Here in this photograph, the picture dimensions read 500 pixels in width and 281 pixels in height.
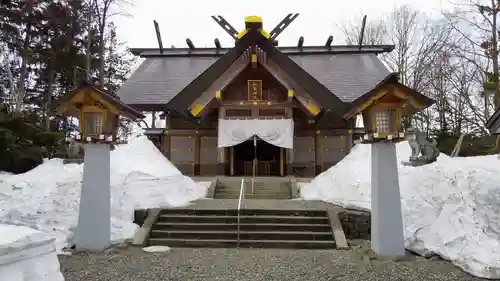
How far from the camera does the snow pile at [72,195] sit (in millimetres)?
7633

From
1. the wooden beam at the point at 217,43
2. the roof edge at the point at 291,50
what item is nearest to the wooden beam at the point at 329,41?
the roof edge at the point at 291,50

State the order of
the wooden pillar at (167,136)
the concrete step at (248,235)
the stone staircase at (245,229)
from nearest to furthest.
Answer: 1. the stone staircase at (245,229)
2. the concrete step at (248,235)
3. the wooden pillar at (167,136)

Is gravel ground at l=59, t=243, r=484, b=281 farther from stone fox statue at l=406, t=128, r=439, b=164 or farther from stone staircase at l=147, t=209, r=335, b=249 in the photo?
stone fox statue at l=406, t=128, r=439, b=164

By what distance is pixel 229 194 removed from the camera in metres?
12.1

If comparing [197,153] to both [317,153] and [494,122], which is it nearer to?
[317,153]

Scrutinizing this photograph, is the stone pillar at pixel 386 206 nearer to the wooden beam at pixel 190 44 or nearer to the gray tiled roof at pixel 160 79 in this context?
the gray tiled roof at pixel 160 79

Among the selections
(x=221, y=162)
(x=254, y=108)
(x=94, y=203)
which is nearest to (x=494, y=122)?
(x=94, y=203)

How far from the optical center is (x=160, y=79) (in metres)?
19.0

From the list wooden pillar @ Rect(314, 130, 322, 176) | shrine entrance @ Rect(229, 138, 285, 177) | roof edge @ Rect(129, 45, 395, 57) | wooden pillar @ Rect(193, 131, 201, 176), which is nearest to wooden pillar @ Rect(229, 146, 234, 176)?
shrine entrance @ Rect(229, 138, 285, 177)

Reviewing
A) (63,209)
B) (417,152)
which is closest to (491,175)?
(417,152)

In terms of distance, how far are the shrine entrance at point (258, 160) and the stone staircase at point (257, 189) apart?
101 inches

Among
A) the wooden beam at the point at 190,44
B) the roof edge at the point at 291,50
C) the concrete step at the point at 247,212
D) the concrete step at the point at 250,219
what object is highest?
the wooden beam at the point at 190,44

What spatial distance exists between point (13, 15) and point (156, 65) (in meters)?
6.56

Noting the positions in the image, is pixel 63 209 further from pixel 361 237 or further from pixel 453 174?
pixel 453 174
